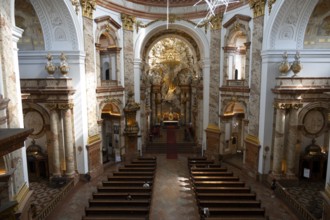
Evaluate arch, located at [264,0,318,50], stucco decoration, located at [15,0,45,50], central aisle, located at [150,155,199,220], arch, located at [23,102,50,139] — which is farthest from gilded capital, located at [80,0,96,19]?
central aisle, located at [150,155,199,220]

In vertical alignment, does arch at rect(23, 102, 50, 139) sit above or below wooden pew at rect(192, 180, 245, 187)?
above

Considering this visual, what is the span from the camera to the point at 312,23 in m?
13.8

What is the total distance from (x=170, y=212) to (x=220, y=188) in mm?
2904

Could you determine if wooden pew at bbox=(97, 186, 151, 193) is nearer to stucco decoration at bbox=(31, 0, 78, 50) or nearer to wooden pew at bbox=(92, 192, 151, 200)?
wooden pew at bbox=(92, 192, 151, 200)

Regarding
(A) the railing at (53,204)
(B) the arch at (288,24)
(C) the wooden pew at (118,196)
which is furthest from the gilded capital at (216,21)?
(A) the railing at (53,204)

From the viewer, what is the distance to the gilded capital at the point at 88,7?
14.3 meters

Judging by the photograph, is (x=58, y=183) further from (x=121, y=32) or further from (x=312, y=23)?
(x=312, y=23)

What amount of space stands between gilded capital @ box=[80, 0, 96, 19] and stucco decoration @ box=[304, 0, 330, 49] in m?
13.0

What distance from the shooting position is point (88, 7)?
1471 centimetres

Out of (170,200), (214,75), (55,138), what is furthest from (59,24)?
(170,200)

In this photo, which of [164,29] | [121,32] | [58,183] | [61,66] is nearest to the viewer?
[61,66]

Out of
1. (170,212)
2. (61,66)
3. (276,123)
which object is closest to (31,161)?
(61,66)

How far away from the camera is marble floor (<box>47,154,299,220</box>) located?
1165 cm

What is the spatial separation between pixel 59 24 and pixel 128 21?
6.23 m
